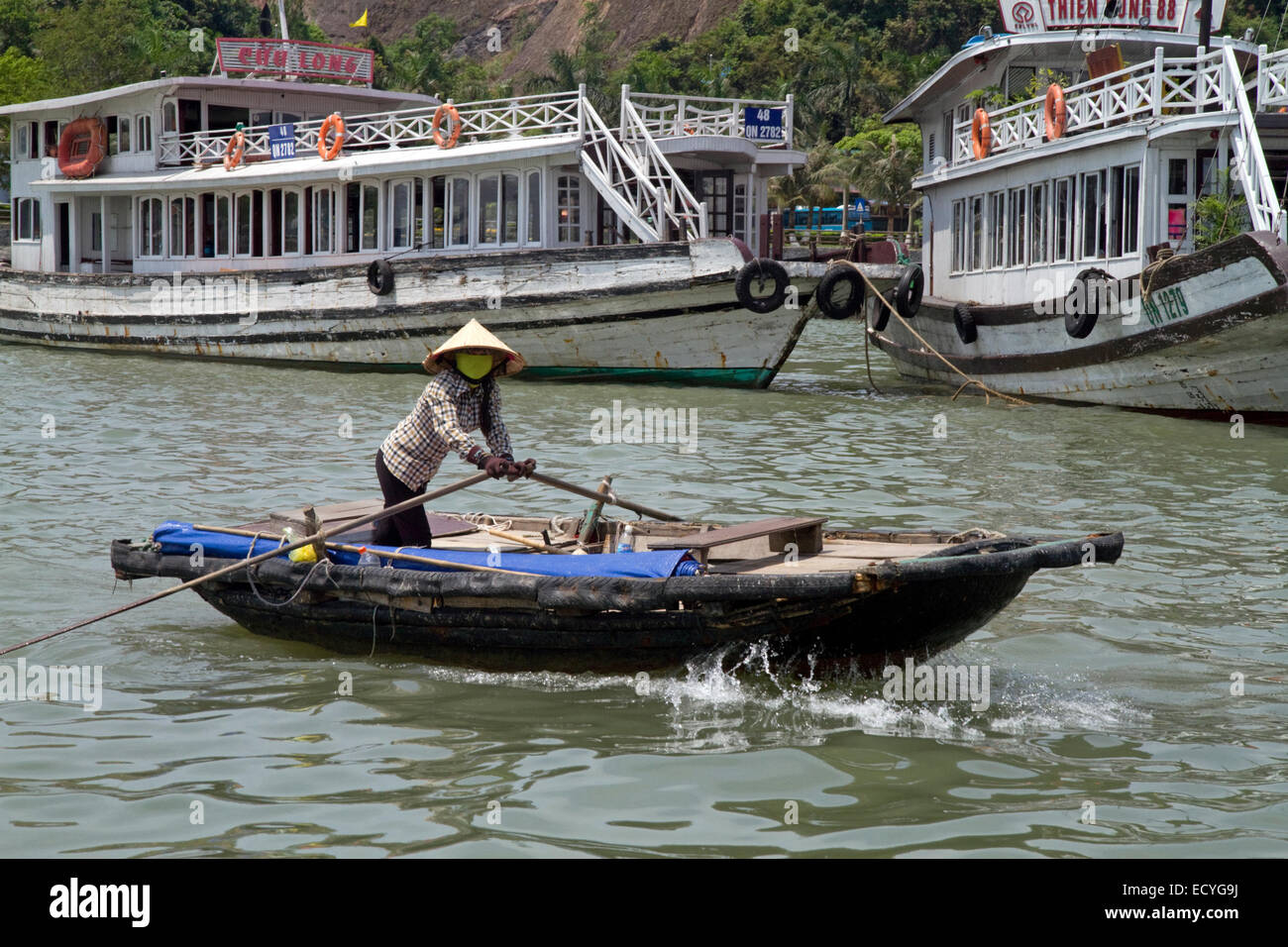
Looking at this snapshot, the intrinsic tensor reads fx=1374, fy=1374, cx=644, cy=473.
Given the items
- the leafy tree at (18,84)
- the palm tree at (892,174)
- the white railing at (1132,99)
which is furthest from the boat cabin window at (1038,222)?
the leafy tree at (18,84)

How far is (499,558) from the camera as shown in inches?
263

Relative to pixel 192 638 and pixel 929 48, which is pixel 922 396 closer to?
pixel 192 638

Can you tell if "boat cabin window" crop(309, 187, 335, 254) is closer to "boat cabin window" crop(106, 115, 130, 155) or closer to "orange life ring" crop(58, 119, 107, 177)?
"boat cabin window" crop(106, 115, 130, 155)

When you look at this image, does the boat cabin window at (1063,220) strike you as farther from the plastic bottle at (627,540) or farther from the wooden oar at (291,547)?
the wooden oar at (291,547)

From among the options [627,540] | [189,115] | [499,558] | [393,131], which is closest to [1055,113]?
[393,131]

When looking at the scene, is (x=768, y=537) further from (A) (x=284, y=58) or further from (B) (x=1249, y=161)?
(A) (x=284, y=58)

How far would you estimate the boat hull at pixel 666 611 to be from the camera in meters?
5.79

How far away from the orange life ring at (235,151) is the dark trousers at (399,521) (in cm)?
1698

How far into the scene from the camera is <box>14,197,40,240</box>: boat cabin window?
26.5 metres

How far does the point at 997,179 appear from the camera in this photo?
19766 millimetres

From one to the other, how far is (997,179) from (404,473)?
48.4 feet

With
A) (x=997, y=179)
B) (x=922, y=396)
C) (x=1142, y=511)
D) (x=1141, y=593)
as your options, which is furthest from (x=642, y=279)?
(x=1141, y=593)

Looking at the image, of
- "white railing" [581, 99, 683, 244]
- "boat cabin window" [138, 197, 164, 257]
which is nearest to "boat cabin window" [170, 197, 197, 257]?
"boat cabin window" [138, 197, 164, 257]

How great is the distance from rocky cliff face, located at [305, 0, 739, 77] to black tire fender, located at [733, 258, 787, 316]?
8334cm
